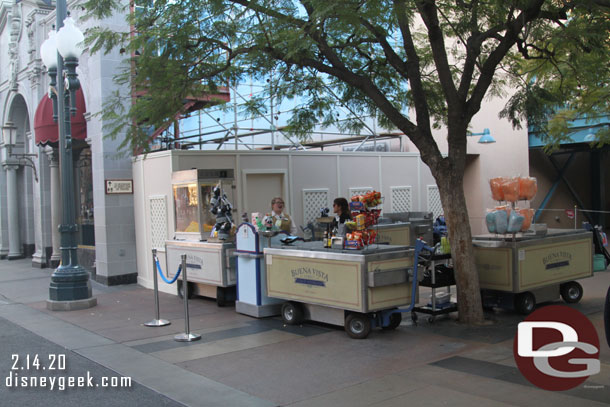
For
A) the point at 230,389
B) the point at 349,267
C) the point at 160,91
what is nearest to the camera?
the point at 230,389

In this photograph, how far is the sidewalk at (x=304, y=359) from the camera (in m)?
5.82

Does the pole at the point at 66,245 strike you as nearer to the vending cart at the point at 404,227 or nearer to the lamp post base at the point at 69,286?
the lamp post base at the point at 69,286

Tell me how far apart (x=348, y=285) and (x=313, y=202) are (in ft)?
20.2

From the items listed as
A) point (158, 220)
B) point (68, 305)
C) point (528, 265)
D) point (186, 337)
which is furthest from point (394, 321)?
point (158, 220)

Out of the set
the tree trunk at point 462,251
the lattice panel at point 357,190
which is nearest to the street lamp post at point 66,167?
the lattice panel at point 357,190

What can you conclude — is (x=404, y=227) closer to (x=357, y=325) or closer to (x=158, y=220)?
(x=158, y=220)

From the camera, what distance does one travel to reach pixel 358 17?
7.44 meters

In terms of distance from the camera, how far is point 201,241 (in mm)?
11453

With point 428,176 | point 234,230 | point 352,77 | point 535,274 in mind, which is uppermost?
point 352,77

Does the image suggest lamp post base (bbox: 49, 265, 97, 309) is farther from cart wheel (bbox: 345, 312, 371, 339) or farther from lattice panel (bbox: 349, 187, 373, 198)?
lattice panel (bbox: 349, 187, 373, 198)

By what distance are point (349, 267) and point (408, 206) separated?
851 centimetres

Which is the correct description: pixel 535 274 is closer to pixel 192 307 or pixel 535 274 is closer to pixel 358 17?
pixel 358 17

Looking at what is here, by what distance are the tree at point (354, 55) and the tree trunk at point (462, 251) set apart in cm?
2

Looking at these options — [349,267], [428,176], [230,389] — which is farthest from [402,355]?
[428,176]
